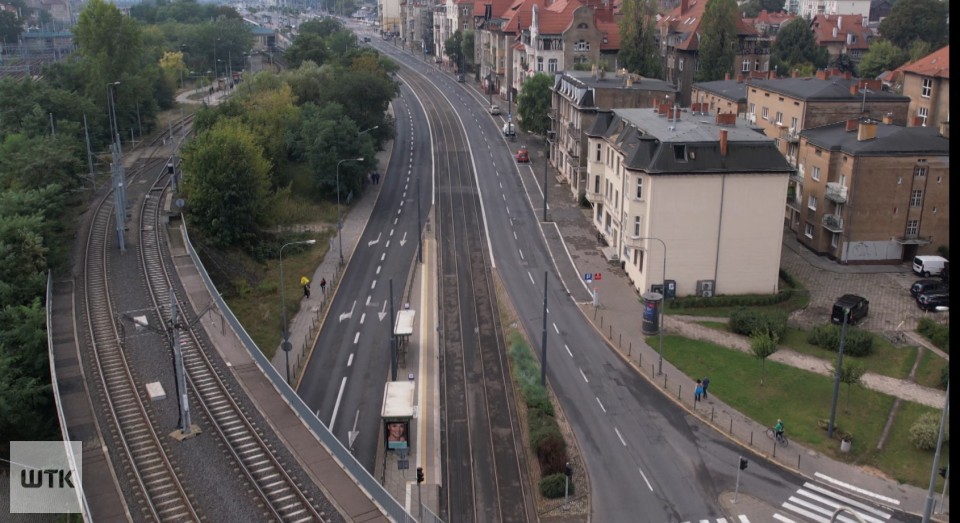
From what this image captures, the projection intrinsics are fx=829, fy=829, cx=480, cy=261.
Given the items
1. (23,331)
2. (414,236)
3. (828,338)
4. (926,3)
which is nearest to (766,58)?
(926,3)

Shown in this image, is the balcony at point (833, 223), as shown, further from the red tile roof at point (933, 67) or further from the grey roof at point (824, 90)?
the red tile roof at point (933, 67)

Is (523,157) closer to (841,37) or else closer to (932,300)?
(932,300)

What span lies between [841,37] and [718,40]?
168 ft

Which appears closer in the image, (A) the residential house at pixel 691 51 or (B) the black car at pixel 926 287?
(B) the black car at pixel 926 287

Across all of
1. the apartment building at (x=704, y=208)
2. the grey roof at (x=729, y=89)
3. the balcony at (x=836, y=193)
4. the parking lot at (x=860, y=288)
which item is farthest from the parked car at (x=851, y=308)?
the grey roof at (x=729, y=89)

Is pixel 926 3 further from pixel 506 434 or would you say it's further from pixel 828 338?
pixel 506 434

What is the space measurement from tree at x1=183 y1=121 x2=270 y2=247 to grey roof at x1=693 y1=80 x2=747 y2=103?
44.2 meters

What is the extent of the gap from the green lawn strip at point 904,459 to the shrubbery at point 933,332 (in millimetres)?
9479

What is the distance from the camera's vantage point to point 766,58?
103438mm

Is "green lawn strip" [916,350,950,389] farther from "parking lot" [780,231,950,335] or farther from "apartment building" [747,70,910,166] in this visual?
"apartment building" [747,70,910,166]

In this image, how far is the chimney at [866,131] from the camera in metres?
55.8

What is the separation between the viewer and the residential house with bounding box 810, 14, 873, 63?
13462cm

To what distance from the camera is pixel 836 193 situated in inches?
2239

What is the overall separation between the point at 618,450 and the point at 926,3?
120m
